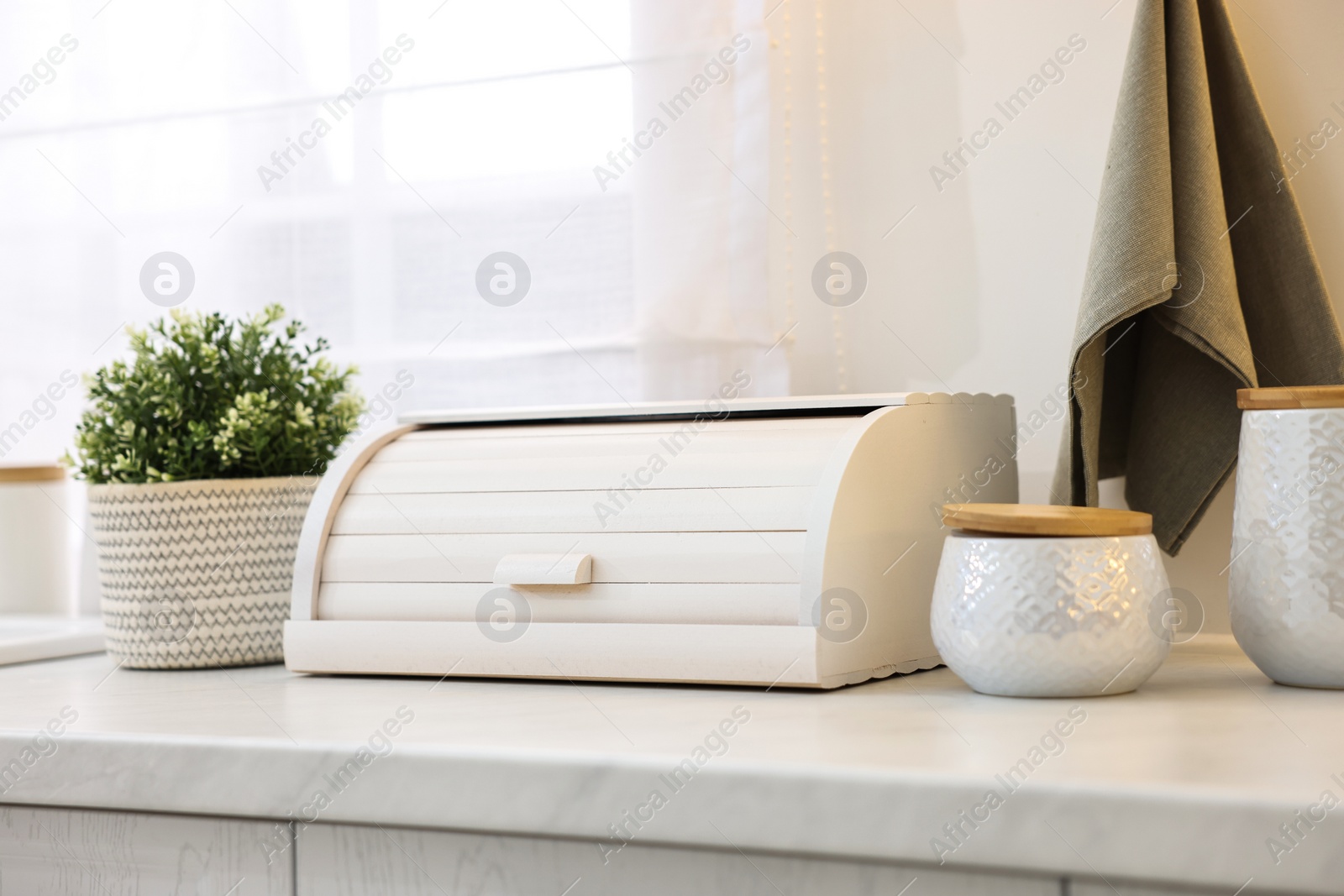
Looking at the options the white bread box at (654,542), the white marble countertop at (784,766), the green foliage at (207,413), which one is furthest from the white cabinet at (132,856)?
the green foliage at (207,413)

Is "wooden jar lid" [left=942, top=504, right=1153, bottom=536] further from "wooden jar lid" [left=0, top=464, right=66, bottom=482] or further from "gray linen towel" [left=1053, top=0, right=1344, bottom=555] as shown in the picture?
"wooden jar lid" [left=0, top=464, right=66, bottom=482]

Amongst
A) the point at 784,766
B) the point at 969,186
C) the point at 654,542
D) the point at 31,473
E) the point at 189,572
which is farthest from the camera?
the point at 31,473

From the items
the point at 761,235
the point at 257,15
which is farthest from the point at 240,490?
the point at 257,15

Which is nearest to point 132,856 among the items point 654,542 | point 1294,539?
point 654,542

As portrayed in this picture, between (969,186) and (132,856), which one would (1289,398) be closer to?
(969,186)

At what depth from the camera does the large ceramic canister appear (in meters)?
0.78

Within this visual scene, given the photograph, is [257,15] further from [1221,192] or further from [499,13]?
[1221,192]

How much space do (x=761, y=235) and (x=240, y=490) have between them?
0.55 meters

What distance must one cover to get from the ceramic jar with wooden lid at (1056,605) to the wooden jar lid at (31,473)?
46.2 inches

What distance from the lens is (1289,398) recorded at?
2.63ft

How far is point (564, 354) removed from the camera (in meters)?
1.28

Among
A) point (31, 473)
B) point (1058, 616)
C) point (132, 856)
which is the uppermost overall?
point (31, 473)

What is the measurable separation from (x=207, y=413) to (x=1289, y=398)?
2.94ft

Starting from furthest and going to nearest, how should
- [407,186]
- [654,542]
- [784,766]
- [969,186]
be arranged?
1. [407,186]
2. [969,186]
3. [654,542]
4. [784,766]
